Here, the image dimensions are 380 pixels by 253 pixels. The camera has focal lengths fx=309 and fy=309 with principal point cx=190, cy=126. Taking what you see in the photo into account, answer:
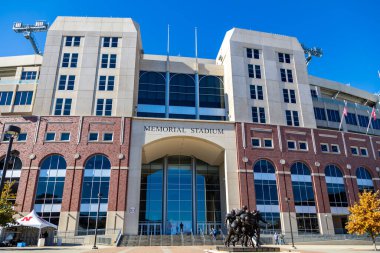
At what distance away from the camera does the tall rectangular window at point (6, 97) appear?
48.5 meters

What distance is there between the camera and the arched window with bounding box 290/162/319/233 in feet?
144

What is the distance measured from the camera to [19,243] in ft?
Result: 100

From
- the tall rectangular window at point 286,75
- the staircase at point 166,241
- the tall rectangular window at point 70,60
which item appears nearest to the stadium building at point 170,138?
the tall rectangular window at point 70,60

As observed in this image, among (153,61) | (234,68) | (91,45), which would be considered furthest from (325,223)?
(91,45)

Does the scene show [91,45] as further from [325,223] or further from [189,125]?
[325,223]

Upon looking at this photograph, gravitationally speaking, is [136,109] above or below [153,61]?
below

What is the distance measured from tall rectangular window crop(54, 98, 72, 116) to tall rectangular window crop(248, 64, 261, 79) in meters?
29.5

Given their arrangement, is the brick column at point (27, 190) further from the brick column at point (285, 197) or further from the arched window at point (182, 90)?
the brick column at point (285, 197)

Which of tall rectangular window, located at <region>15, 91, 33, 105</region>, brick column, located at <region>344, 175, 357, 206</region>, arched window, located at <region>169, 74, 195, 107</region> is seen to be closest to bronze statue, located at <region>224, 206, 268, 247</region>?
arched window, located at <region>169, 74, 195, 107</region>

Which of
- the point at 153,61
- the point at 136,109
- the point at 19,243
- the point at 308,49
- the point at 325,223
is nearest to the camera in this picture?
the point at 19,243

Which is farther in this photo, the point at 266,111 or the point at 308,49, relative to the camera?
the point at 308,49

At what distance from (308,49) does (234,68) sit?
23604 millimetres

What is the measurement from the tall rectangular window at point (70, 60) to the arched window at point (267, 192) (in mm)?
32367

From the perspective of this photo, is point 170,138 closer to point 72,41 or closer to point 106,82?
point 106,82
